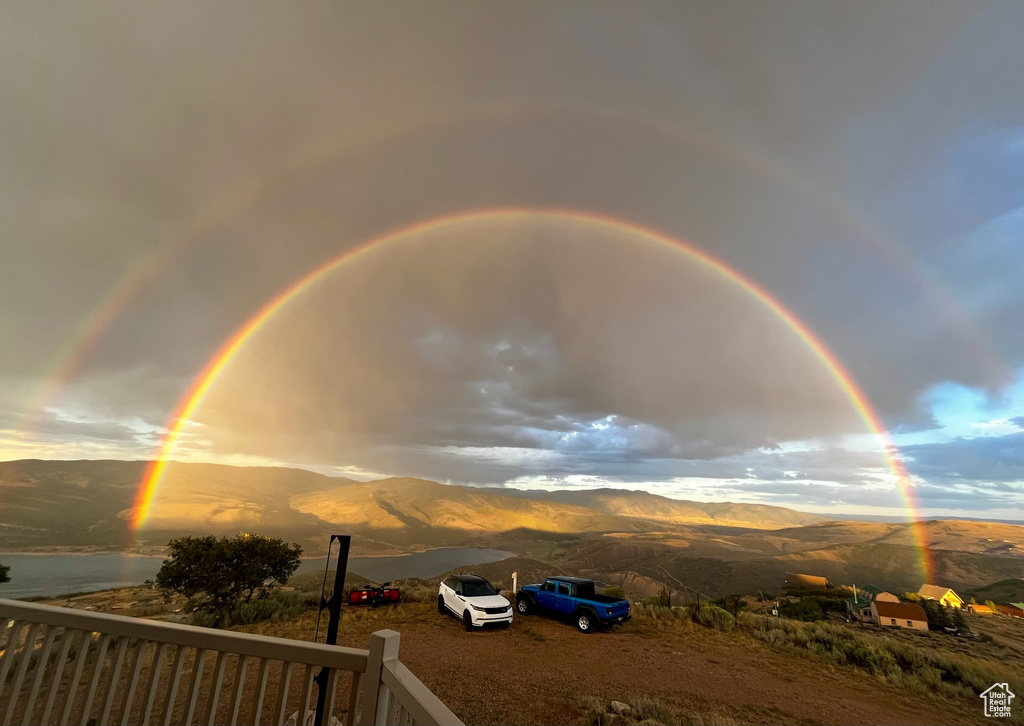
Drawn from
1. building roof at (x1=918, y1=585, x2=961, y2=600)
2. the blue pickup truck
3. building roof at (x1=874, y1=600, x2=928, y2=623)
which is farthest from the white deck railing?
building roof at (x1=918, y1=585, x2=961, y2=600)

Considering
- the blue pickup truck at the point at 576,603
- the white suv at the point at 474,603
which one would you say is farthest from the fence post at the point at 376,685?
the blue pickup truck at the point at 576,603

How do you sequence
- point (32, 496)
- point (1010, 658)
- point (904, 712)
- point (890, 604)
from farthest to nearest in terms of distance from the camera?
point (32, 496) → point (890, 604) → point (1010, 658) → point (904, 712)

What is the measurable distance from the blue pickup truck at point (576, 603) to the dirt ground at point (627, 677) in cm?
52

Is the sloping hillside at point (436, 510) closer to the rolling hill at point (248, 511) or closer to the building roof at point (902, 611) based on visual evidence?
the rolling hill at point (248, 511)

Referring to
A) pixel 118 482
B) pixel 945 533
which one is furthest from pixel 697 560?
pixel 118 482

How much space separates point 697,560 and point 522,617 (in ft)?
214

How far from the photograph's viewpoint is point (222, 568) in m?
17.4

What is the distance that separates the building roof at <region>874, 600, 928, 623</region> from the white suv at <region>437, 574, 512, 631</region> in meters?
27.8

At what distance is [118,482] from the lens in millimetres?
111875

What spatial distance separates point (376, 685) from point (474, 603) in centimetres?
1398

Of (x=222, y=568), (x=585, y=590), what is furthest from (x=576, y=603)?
(x=222, y=568)

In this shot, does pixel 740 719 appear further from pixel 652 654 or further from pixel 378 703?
pixel 378 703

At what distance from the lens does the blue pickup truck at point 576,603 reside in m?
15.3

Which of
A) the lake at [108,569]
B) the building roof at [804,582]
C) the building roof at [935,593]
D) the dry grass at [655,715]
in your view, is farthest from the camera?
the building roof at [804,582]
